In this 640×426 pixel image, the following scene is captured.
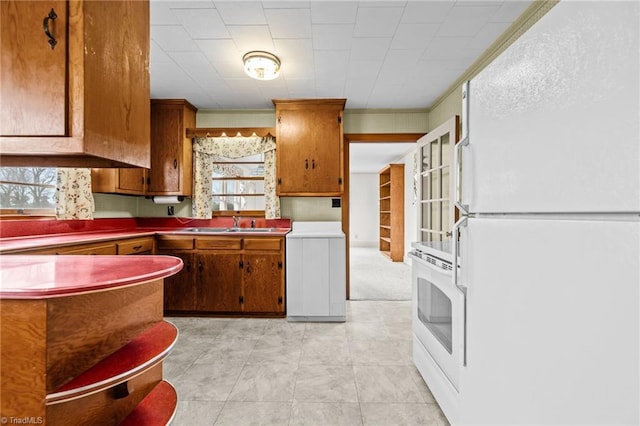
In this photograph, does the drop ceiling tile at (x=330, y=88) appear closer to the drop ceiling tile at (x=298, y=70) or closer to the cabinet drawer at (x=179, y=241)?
the drop ceiling tile at (x=298, y=70)

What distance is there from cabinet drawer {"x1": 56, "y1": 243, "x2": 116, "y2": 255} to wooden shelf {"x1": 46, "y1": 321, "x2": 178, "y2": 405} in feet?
4.42

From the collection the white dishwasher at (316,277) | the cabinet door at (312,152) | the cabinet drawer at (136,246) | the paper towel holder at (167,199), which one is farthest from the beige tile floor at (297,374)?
the cabinet door at (312,152)

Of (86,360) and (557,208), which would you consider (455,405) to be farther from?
(86,360)

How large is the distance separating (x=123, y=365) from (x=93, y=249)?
5.66 ft

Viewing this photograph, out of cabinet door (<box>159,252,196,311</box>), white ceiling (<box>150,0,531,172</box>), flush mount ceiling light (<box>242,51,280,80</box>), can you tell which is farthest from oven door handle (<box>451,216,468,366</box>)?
cabinet door (<box>159,252,196,311</box>)

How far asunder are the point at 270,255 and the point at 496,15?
2.72 meters

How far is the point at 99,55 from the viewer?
968 millimetres

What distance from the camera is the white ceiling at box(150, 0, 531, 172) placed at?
6.28 ft

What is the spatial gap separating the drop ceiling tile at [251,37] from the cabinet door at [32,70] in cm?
142

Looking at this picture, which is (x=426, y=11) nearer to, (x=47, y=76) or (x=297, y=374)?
(x=47, y=76)

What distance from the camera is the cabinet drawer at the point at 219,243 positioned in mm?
3154

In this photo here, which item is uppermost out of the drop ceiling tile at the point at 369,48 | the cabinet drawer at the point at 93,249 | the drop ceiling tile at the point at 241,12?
the drop ceiling tile at the point at 241,12

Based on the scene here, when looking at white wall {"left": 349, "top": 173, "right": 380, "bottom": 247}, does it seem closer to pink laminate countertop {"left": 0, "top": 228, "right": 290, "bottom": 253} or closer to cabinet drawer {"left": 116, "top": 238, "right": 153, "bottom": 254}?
pink laminate countertop {"left": 0, "top": 228, "right": 290, "bottom": 253}

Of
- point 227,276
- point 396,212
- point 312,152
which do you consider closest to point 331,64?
point 312,152
